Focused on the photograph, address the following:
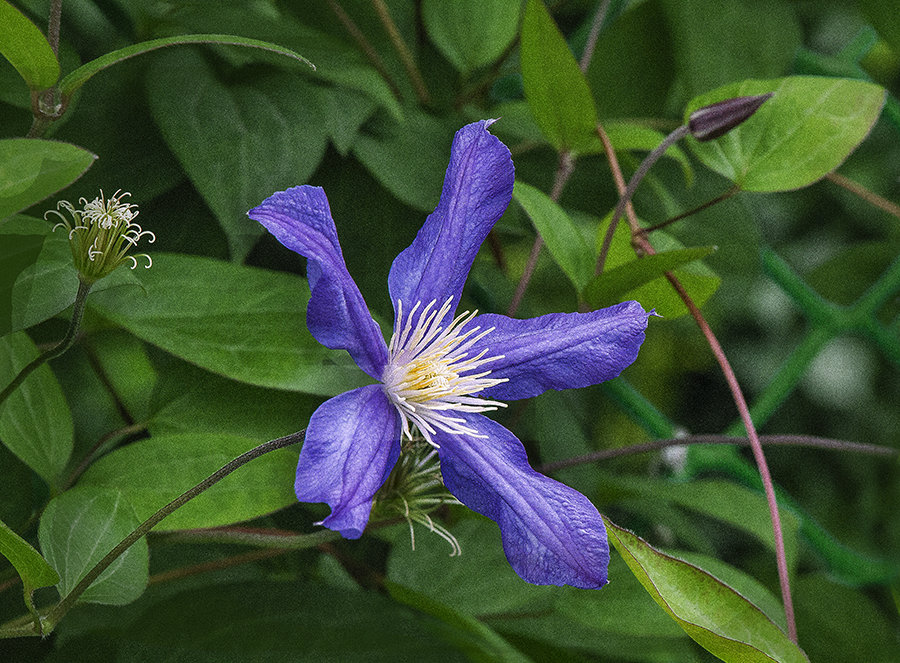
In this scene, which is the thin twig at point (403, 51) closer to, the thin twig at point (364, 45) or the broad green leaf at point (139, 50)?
the thin twig at point (364, 45)

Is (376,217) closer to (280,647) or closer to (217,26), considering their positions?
(217,26)

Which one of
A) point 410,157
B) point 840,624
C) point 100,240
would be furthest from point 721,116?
point 840,624

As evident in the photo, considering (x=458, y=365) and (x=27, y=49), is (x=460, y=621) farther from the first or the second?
(x=27, y=49)

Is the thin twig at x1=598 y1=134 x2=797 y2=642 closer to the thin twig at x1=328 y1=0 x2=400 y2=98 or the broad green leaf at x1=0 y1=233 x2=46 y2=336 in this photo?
the thin twig at x1=328 y1=0 x2=400 y2=98

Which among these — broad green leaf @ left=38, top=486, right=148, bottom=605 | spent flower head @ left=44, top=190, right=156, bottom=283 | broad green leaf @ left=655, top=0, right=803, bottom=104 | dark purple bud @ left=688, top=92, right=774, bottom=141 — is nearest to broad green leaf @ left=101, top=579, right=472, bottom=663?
broad green leaf @ left=38, top=486, right=148, bottom=605

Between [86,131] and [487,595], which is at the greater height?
[86,131]

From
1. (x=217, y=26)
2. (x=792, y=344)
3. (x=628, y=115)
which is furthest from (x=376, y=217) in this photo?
(x=792, y=344)

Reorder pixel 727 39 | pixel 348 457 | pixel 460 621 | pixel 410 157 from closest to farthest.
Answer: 1. pixel 348 457
2. pixel 460 621
3. pixel 410 157
4. pixel 727 39
